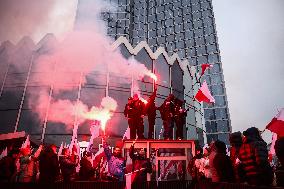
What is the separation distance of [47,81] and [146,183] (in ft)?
43.6

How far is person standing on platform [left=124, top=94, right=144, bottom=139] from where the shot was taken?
10.1 m

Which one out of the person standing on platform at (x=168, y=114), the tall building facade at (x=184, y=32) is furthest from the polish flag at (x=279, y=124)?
the tall building facade at (x=184, y=32)

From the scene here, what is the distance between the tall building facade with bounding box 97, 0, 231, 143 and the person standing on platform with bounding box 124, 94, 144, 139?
101 feet

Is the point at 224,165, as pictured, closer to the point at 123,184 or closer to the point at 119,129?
the point at 123,184

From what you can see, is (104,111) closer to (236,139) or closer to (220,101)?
(236,139)

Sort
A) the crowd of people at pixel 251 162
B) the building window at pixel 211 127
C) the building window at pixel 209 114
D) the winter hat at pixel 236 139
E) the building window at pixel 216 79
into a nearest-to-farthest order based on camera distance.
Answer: the crowd of people at pixel 251 162, the winter hat at pixel 236 139, the building window at pixel 211 127, the building window at pixel 209 114, the building window at pixel 216 79

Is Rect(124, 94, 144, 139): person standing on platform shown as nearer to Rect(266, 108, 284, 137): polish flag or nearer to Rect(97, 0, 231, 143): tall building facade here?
Rect(266, 108, 284, 137): polish flag

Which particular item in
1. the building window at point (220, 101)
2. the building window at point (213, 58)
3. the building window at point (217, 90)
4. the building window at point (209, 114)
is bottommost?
the building window at point (209, 114)

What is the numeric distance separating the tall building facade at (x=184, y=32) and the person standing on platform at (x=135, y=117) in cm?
3076

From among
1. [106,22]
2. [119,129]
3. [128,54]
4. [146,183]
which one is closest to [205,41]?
[106,22]

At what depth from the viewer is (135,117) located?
1020cm

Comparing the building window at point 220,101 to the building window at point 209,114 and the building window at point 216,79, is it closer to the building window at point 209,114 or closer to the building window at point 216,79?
the building window at point 209,114

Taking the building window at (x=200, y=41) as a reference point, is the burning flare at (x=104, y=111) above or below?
below

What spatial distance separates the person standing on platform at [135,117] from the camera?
33.2 ft
